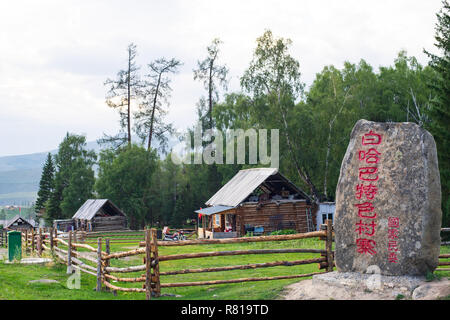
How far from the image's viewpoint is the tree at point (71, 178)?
50.8 meters

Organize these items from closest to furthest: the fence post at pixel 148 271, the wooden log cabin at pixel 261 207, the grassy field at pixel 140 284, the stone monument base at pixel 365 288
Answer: the stone monument base at pixel 365 288, the grassy field at pixel 140 284, the fence post at pixel 148 271, the wooden log cabin at pixel 261 207

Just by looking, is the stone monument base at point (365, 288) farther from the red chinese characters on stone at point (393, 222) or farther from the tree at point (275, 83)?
the tree at point (275, 83)

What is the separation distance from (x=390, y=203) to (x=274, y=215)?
23.0 meters

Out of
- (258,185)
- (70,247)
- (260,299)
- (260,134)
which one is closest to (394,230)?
(260,299)

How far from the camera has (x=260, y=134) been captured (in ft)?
124

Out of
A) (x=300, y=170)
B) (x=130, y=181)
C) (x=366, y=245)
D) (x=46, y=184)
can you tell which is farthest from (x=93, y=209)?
(x=366, y=245)

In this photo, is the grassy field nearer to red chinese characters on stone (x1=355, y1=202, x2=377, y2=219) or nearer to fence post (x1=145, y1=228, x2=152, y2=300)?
fence post (x1=145, y1=228, x2=152, y2=300)

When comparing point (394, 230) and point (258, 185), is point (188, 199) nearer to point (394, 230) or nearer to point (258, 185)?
point (258, 185)

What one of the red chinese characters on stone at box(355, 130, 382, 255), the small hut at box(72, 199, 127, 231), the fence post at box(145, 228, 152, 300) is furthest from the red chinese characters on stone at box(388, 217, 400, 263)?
the small hut at box(72, 199, 127, 231)

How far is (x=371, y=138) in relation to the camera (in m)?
9.92

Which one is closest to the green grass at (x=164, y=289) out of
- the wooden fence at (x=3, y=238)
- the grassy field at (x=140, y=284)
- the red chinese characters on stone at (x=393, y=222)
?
the grassy field at (x=140, y=284)

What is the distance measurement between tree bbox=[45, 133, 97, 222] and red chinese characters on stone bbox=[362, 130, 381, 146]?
144 ft

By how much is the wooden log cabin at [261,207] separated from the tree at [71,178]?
20.7 metres
